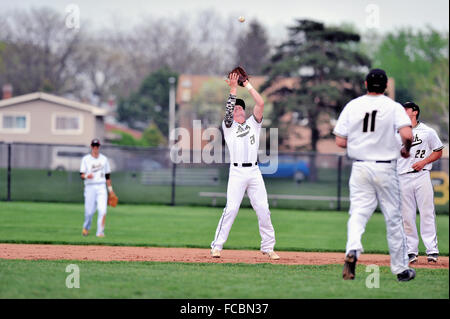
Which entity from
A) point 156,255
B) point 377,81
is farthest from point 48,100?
point 377,81

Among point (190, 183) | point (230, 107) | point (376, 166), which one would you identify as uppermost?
point (230, 107)

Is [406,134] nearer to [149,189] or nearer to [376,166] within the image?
[376,166]

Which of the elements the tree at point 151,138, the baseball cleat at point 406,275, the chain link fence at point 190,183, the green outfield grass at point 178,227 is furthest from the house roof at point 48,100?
the baseball cleat at point 406,275

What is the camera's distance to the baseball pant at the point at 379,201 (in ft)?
24.4

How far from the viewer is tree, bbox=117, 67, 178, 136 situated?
233ft

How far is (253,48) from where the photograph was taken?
8019cm

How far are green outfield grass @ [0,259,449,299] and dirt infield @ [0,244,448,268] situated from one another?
1665 millimetres

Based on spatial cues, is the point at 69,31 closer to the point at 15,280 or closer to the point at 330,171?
the point at 330,171

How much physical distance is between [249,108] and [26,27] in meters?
26.3

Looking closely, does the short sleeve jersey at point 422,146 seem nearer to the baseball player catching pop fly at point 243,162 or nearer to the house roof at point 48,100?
the baseball player catching pop fly at point 243,162

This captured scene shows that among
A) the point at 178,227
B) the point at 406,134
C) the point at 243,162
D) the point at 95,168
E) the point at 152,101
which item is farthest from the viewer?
the point at 152,101

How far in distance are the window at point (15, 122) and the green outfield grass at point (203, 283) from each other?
40662 millimetres

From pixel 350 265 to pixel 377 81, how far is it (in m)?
2.01

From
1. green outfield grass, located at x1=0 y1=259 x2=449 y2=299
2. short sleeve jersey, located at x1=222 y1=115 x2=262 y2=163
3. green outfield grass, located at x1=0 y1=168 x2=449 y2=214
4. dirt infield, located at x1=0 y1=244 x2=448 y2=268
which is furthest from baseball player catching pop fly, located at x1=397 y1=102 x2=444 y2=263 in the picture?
green outfield grass, located at x1=0 y1=168 x2=449 y2=214
